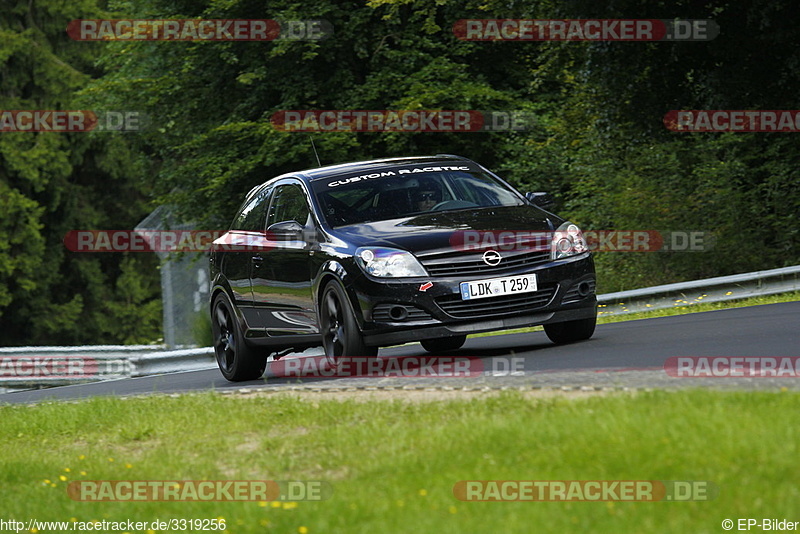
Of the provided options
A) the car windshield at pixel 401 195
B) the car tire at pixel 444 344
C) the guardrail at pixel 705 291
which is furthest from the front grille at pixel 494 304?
the guardrail at pixel 705 291

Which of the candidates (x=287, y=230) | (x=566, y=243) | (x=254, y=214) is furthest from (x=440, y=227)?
(x=254, y=214)

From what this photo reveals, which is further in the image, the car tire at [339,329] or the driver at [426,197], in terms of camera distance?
the driver at [426,197]

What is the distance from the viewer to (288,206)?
512 inches

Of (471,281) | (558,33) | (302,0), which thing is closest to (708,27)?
Result: (558,33)

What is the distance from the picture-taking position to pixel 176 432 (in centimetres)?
948

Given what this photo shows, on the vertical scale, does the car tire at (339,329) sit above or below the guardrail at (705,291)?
above

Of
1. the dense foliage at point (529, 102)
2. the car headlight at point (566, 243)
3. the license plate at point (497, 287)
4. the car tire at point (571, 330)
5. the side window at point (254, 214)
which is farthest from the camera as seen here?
the dense foliage at point (529, 102)

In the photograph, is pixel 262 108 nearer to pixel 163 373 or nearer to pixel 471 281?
pixel 163 373

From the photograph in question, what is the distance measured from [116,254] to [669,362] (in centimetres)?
4474

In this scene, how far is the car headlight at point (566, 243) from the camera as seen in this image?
38.2 ft

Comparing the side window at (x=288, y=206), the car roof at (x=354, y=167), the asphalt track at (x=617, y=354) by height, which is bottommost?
the asphalt track at (x=617, y=354)

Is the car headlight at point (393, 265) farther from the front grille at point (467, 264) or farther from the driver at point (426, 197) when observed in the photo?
the driver at point (426, 197)

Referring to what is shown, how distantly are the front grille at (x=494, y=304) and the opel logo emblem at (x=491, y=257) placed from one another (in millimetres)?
279

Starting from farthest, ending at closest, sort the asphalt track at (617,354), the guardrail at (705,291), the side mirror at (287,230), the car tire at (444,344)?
the guardrail at (705,291) → the car tire at (444,344) → the side mirror at (287,230) → the asphalt track at (617,354)
